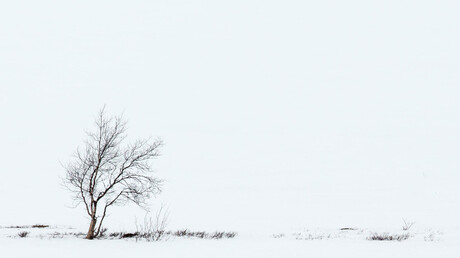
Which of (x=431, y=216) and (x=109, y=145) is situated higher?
(x=109, y=145)

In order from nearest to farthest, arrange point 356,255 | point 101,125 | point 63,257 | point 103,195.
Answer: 1. point 63,257
2. point 356,255
3. point 103,195
4. point 101,125

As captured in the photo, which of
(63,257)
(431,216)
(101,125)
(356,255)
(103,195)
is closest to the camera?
(63,257)

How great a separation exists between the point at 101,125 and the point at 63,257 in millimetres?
10836

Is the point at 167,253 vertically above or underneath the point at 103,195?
underneath

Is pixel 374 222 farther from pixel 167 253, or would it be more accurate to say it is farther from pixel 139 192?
pixel 167 253

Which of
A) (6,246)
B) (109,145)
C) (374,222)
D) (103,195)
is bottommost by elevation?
(374,222)

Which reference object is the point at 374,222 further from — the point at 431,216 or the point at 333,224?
the point at 431,216

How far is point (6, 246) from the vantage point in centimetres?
1780

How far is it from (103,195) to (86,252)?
6.92 meters

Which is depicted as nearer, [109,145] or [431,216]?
[109,145]

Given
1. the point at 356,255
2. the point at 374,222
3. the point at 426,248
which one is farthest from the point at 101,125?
the point at 374,222

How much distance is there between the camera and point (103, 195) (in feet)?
74.2

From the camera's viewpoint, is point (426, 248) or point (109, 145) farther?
point (109, 145)

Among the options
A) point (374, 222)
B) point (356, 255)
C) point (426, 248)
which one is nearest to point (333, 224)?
point (374, 222)
